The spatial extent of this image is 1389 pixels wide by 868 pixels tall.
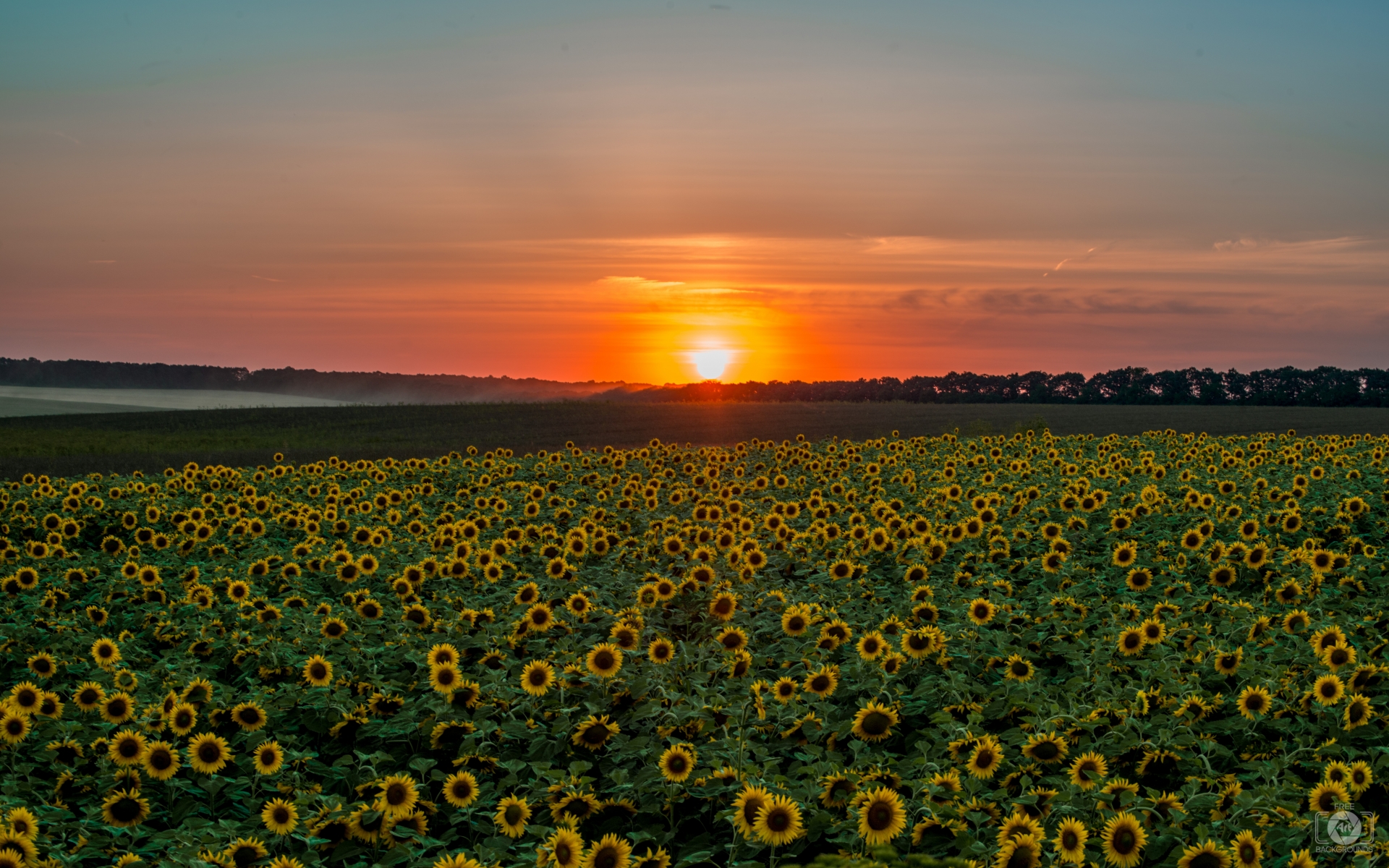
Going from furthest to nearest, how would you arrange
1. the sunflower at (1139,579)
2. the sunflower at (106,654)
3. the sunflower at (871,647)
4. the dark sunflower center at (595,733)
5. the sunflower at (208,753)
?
the sunflower at (1139,579), the sunflower at (106,654), the sunflower at (871,647), the dark sunflower center at (595,733), the sunflower at (208,753)

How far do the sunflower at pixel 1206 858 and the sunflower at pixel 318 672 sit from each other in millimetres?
6159

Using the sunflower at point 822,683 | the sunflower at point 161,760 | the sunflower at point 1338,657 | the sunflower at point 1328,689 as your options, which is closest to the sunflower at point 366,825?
the sunflower at point 161,760

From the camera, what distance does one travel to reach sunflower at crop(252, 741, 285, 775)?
6.13 m

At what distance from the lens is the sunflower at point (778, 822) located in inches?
191

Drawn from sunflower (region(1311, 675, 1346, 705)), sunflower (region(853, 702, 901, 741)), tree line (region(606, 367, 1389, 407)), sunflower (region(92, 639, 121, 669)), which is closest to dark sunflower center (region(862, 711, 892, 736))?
sunflower (region(853, 702, 901, 741))

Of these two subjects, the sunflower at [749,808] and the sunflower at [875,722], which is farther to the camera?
the sunflower at [875,722]


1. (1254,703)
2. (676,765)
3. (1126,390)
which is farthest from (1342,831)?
(1126,390)

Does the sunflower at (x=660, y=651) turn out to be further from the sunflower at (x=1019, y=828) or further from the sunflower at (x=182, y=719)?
the sunflower at (x=182, y=719)

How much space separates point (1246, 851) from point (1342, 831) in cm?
73

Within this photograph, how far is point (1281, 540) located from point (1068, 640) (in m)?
5.99

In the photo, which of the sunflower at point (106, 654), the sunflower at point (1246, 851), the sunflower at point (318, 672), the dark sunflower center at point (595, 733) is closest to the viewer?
the sunflower at point (1246, 851)

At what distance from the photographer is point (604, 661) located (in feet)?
22.7

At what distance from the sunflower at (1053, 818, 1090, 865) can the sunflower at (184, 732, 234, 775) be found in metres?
5.30

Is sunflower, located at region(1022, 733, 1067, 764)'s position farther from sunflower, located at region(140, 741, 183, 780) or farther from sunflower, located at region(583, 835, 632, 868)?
sunflower, located at region(140, 741, 183, 780)
